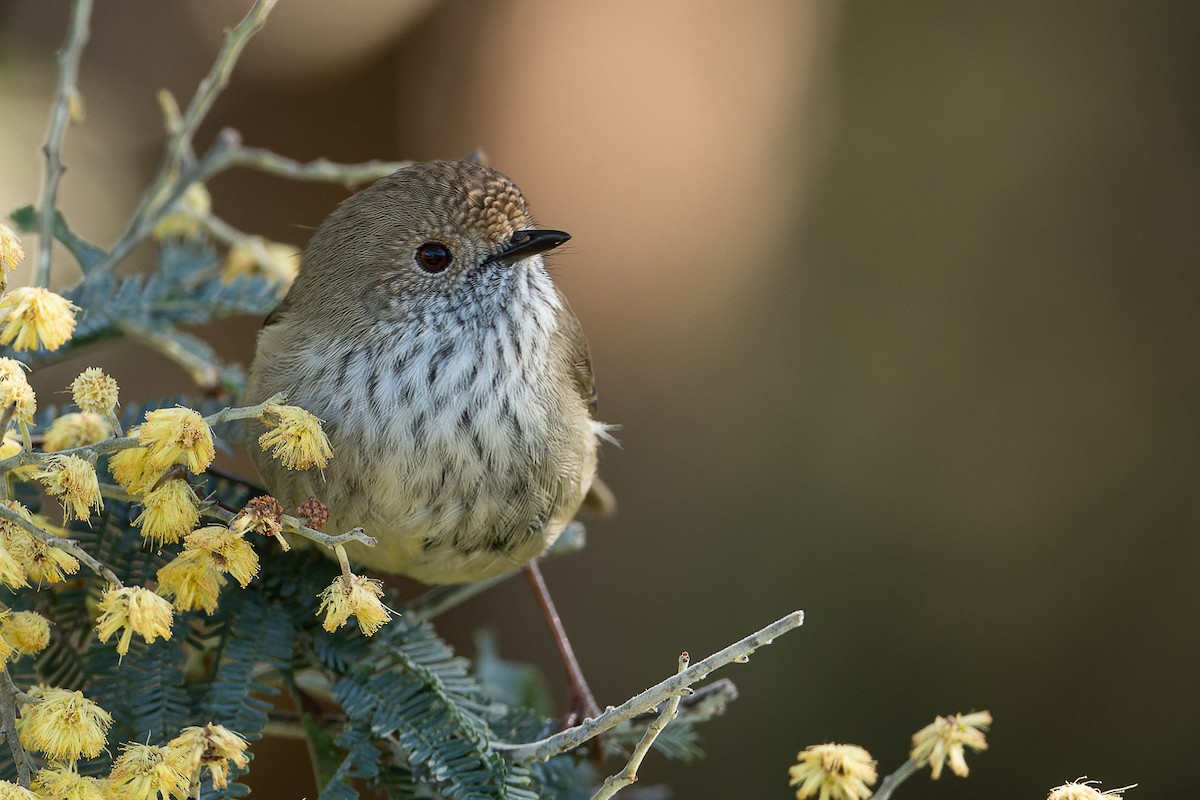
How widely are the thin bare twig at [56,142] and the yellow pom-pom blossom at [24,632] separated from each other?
2.77 ft

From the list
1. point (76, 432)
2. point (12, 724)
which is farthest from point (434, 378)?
point (12, 724)

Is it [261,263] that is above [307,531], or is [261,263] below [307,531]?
above

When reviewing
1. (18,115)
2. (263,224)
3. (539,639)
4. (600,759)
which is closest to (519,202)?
(600,759)

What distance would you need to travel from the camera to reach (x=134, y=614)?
4.48 ft

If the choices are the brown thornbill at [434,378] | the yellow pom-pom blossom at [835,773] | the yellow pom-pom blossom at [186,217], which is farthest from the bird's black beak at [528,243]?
the yellow pom-pom blossom at [835,773]

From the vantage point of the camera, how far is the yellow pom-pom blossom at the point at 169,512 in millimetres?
1507

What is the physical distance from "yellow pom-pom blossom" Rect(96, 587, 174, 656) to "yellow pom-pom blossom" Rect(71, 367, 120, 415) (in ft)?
0.83

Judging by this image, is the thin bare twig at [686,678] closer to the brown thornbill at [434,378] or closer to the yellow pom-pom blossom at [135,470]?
the yellow pom-pom blossom at [135,470]

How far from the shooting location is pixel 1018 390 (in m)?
5.27

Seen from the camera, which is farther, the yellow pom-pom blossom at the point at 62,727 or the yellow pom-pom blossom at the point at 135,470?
the yellow pom-pom blossom at the point at 135,470

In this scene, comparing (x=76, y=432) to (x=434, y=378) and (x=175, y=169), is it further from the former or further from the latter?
(x=175, y=169)

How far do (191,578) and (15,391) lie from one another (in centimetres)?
32

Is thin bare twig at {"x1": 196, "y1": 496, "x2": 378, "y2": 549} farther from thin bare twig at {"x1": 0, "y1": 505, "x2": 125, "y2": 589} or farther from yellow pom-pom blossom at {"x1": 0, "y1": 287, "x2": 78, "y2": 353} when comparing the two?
yellow pom-pom blossom at {"x1": 0, "y1": 287, "x2": 78, "y2": 353}

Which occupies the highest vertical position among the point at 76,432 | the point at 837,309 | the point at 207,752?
the point at 76,432
